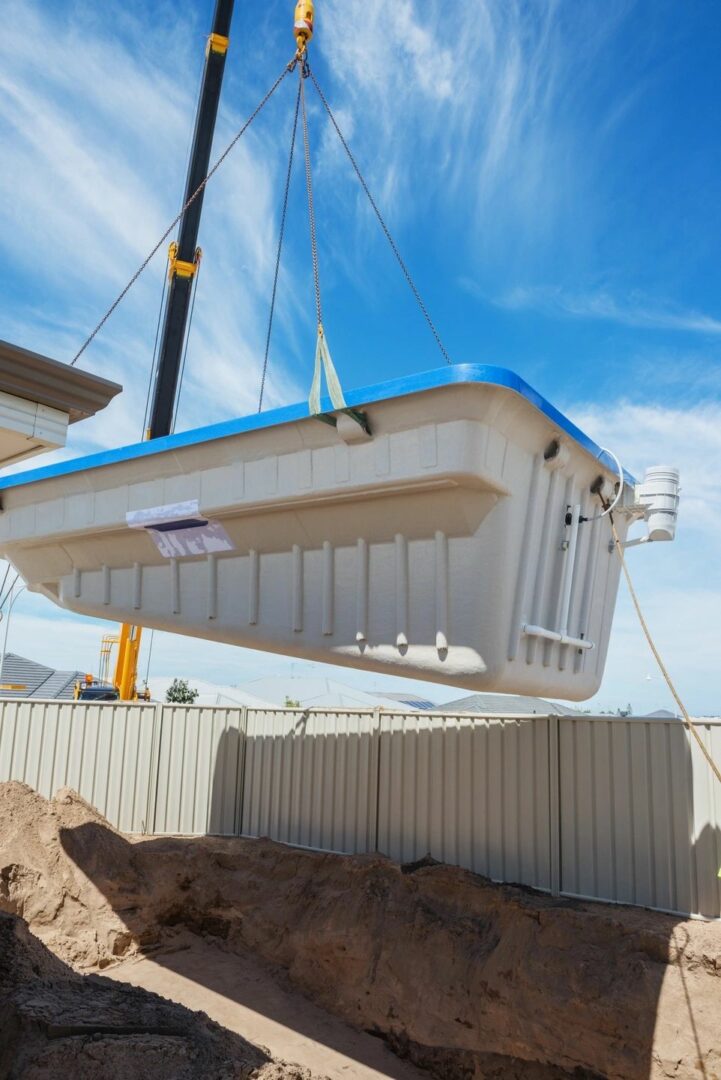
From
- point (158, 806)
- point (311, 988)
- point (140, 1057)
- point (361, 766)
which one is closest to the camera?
point (140, 1057)

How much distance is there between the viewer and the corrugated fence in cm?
828

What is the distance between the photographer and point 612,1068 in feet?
23.5

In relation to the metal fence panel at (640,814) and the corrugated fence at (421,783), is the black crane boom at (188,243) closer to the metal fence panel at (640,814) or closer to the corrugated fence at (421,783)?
the corrugated fence at (421,783)

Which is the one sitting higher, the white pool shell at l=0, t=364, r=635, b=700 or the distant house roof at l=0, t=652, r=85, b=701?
the white pool shell at l=0, t=364, r=635, b=700

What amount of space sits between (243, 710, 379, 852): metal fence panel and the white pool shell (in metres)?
4.48

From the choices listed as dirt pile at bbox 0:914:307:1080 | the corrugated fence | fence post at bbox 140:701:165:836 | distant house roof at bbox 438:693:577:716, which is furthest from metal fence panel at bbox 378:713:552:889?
distant house roof at bbox 438:693:577:716

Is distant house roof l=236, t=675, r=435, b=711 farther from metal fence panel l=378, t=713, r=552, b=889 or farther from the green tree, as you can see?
metal fence panel l=378, t=713, r=552, b=889

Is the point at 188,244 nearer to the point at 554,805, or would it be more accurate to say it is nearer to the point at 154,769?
the point at 154,769

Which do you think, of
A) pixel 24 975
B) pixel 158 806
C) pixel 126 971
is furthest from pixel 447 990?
pixel 158 806

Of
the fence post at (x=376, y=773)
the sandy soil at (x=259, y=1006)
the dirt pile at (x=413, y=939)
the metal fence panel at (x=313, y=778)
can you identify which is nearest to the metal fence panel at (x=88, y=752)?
the dirt pile at (x=413, y=939)

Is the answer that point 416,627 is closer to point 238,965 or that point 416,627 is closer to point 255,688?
point 238,965

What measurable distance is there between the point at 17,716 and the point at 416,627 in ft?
31.3

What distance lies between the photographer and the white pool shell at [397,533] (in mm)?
5457

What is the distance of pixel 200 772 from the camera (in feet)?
40.2
